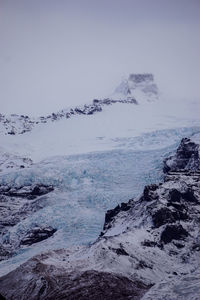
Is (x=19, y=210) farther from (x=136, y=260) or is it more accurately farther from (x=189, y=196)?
(x=136, y=260)

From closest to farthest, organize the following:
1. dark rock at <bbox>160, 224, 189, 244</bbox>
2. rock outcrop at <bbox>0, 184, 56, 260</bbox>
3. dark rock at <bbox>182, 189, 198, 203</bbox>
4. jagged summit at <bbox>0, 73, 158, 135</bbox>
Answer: dark rock at <bbox>160, 224, 189, 244</bbox>, dark rock at <bbox>182, 189, 198, 203</bbox>, rock outcrop at <bbox>0, 184, 56, 260</bbox>, jagged summit at <bbox>0, 73, 158, 135</bbox>

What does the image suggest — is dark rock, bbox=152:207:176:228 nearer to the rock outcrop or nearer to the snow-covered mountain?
the snow-covered mountain

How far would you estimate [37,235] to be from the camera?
23.8m

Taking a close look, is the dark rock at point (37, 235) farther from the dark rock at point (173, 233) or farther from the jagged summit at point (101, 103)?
the jagged summit at point (101, 103)

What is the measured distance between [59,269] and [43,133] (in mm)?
41583

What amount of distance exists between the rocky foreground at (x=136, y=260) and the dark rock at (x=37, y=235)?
5.34m

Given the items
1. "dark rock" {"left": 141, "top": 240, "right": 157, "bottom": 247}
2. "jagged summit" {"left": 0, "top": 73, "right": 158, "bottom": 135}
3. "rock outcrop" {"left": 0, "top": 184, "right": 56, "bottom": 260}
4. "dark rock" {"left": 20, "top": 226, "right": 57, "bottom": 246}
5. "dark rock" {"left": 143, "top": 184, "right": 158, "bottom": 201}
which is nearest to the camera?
"dark rock" {"left": 141, "top": 240, "right": 157, "bottom": 247}

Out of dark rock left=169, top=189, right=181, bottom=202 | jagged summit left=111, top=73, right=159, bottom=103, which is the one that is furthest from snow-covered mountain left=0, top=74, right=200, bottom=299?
jagged summit left=111, top=73, right=159, bottom=103

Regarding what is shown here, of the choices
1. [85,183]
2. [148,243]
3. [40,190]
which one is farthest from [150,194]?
[40,190]

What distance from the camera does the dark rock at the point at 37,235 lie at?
23.3m

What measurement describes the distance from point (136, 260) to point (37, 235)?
11.3 m

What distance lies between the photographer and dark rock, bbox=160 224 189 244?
16.6 meters

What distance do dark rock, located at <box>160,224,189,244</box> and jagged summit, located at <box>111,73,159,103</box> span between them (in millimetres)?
51874

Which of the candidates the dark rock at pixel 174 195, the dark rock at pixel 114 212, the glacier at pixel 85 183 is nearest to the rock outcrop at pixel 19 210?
the glacier at pixel 85 183
